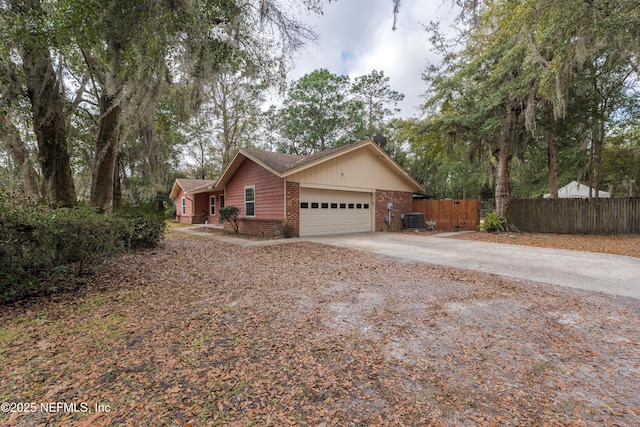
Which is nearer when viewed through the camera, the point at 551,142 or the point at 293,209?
the point at 293,209

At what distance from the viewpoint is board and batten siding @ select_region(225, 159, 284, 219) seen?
10297 mm

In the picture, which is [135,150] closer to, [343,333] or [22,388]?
[22,388]

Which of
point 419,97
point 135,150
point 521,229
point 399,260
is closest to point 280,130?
point 419,97

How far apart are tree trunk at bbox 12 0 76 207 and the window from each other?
594 cm

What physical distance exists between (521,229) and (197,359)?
14579 millimetres

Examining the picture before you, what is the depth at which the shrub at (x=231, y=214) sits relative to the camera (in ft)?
39.3

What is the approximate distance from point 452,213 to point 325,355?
518 inches

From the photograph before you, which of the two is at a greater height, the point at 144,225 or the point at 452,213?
the point at 452,213

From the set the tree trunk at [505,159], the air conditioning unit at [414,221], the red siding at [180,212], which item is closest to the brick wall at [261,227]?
the air conditioning unit at [414,221]

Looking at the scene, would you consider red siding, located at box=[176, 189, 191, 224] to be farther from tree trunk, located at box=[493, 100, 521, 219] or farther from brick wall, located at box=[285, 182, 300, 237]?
tree trunk, located at box=[493, 100, 521, 219]

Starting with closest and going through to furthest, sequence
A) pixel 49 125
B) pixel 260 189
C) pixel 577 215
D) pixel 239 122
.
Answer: pixel 49 125, pixel 260 189, pixel 577 215, pixel 239 122

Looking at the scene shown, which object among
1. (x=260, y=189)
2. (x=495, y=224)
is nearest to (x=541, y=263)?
(x=495, y=224)

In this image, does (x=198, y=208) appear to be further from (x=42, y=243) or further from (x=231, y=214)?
(x=42, y=243)

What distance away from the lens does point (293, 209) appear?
10.2 m
